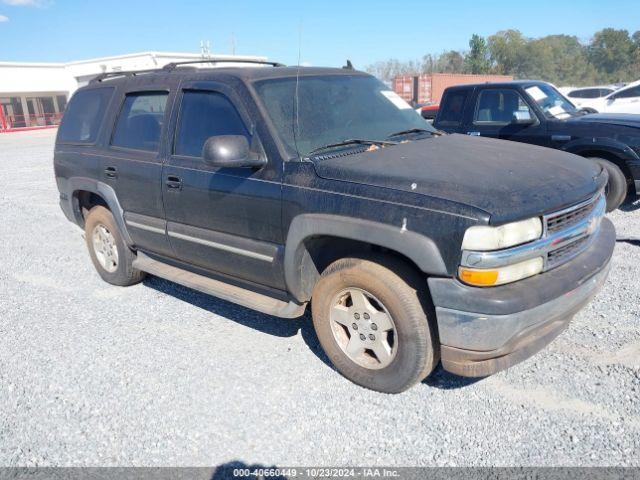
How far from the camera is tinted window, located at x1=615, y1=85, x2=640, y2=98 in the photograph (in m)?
15.6

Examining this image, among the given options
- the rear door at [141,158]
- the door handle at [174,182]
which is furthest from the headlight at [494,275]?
the rear door at [141,158]

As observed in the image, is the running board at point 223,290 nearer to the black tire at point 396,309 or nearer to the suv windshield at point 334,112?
the black tire at point 396,309

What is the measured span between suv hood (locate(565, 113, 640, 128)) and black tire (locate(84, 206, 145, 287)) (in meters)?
5.55

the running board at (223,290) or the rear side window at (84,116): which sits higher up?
the rear side window at (84,116)

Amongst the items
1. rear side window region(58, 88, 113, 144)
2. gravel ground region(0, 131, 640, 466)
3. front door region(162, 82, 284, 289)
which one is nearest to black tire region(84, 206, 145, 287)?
gravel ground region(0, 131, 640, 466)

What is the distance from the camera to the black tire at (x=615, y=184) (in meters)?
6.36

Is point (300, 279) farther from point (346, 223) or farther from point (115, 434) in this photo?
point (115, 434)

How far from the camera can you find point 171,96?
409 cm

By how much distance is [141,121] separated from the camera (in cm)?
445

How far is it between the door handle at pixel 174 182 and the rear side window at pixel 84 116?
137 cm

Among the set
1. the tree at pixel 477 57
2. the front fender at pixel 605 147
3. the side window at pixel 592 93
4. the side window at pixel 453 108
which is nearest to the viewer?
the front fender at pixel 605 147

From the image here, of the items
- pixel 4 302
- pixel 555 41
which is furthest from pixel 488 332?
pixel 555 41

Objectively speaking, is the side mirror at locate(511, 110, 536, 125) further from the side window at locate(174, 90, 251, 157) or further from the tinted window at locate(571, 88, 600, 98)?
the tinted window at locate(571, 88, 600, 98)

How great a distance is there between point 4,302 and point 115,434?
2.76m
